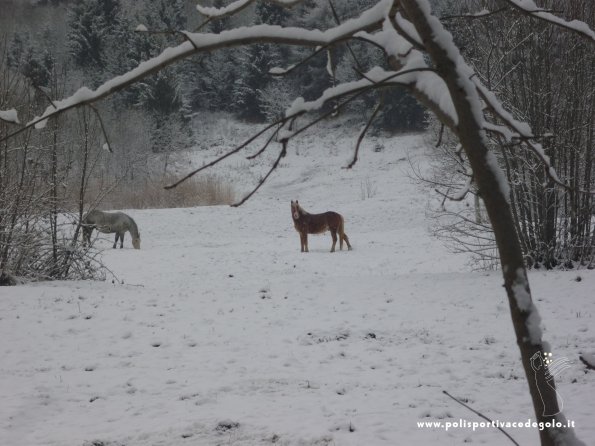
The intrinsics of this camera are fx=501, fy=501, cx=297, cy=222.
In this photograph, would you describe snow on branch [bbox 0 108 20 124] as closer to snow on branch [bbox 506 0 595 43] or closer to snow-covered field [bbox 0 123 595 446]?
snow on branch [bbox 506 0 595 43]

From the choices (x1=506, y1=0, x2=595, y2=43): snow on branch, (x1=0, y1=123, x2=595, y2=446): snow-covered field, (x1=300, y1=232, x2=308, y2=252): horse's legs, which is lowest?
(x1=0, y1=123, x2=595, y2=446): snow-covered field

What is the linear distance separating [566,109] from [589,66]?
75cm

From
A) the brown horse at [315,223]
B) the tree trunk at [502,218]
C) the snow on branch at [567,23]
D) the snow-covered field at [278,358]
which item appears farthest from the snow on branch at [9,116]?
the brown horse at [315,223]

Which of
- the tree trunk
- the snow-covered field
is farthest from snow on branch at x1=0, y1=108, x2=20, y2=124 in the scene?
the snow-covered field

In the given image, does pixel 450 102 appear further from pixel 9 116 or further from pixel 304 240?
pixel 304 240

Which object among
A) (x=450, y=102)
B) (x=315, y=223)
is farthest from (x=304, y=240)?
(x=450, y=102)

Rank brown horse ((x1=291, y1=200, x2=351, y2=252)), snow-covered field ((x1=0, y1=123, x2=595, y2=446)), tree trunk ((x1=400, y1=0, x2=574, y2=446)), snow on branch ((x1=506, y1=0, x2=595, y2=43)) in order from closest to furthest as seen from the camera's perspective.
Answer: tree trunk ((x1=400, y1=0, x2=574, y2=446))
snow on branch ((x1=506, y1=0, x2=595, y2=43))
snow-covered field ((x1=0, y1=123, x2=595, y2=446))
brown horse ((x1=291, y1=200, x2=351, y2=252))

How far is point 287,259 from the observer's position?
1357cm

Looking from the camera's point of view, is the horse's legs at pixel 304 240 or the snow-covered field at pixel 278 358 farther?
the horse's legs at pixel 304 240

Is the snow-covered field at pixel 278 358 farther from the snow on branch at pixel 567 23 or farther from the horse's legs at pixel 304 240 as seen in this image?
the horse's legs at pixel 304 240

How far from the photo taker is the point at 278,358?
5309 mm

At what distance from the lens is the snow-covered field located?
3.64 metres

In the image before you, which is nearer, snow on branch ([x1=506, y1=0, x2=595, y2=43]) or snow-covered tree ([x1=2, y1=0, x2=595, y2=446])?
snow-covered tree ([x1=2, y1=0, x2=595, y2=446])

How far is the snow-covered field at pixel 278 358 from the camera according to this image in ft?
11.9
